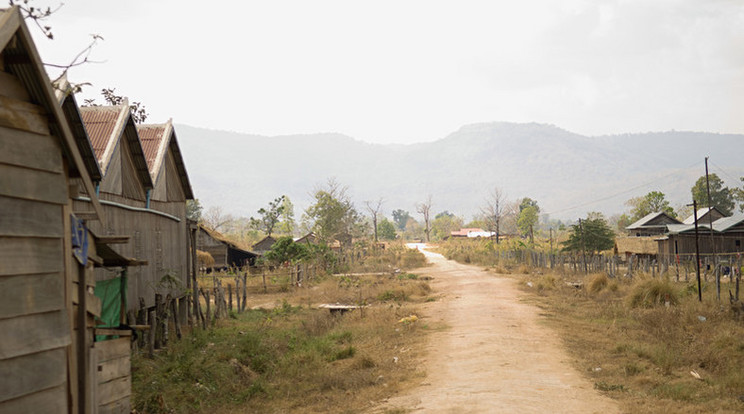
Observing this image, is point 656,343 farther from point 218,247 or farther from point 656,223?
point 656,223

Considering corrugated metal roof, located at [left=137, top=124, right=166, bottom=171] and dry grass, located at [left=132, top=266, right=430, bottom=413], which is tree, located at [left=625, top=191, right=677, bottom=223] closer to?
dry grass, located at [left=132, top=266, right=430, bottom=413]

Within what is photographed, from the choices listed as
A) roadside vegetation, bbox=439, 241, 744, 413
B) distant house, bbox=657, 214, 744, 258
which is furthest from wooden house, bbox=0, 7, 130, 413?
distant house, bbox=657, 214, 744, 258

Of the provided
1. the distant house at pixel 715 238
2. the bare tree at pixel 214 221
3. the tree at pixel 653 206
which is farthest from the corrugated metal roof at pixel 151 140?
the tree at pixel 653 206

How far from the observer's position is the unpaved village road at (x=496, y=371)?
30.9ft

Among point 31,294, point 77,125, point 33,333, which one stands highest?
point 77,125

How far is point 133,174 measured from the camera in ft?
52.3

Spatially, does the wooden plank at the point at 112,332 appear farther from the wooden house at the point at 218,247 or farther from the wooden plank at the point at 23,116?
the wooden house at the point at 218,247

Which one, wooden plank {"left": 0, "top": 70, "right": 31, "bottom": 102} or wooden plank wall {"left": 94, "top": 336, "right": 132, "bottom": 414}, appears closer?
wooden plank {"left": 0, "top": 70, "right": 31, "bottom": 102}

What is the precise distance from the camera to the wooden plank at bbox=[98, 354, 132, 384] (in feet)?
23.6

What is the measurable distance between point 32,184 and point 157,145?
13496 mm

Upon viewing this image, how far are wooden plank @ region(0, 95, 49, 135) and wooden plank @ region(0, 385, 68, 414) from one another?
2.34m

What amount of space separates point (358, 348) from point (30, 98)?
1094 cm

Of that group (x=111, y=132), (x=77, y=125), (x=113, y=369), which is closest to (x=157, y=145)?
(x=111, y=132)

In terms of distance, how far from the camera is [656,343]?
14.4 metres
